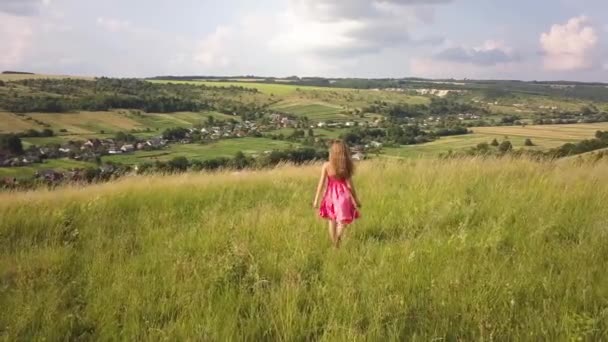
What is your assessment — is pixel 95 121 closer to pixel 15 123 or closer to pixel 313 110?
pixel 15 123

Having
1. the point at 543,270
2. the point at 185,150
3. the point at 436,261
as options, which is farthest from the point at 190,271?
the point at 185,150

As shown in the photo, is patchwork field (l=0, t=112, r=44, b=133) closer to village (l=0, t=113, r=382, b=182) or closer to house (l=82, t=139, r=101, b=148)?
village (l=0, t=113, r=382, b=182)

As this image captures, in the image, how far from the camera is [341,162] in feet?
21.9

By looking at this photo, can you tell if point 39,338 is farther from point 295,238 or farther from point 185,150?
point 185,150

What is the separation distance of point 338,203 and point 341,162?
701mm

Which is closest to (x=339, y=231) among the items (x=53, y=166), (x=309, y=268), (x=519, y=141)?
(x=309, y=268)

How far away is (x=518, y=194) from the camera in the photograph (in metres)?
7.51

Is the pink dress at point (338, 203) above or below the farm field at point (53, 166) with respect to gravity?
above

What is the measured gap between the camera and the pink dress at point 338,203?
20.3 feet

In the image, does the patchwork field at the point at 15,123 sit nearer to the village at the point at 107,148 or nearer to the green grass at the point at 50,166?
the village at the point at 107,148

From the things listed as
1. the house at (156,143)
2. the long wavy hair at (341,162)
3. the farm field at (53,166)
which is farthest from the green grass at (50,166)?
the long wavy hair at (341,162)

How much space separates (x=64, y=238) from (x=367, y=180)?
5.93 m

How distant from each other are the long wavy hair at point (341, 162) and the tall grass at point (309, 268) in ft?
2.46

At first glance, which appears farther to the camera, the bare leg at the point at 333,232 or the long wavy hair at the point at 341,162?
the long wavy hair at the point at 341,162
